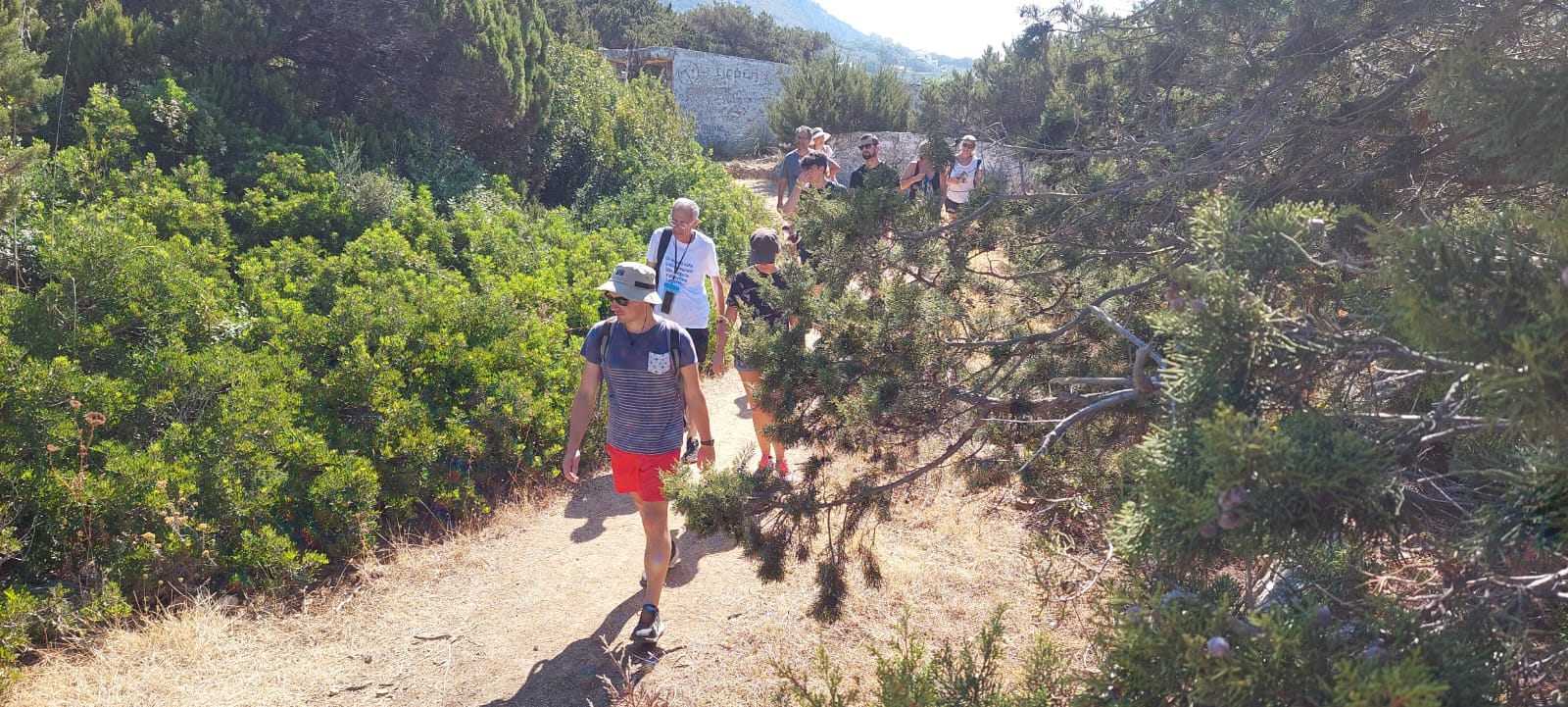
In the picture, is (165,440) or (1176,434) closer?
(1176,434)

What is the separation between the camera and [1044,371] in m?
3.40

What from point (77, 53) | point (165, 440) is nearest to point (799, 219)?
point (165, 440)

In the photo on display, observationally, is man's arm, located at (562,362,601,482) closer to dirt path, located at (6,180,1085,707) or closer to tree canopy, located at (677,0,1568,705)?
dirt path, located at (6,180,1085,707)

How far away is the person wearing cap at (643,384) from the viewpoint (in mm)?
3629

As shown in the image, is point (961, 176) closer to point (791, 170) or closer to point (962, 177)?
point (962, 177)

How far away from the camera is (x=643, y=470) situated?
12.3ft

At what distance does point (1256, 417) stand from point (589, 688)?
3041mm

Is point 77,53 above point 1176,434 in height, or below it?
above

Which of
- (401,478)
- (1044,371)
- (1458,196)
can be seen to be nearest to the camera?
(1458,196)

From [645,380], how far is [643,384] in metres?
0.02

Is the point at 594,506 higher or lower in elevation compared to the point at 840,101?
lower

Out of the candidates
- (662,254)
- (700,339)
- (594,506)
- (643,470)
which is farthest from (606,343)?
(594,506)

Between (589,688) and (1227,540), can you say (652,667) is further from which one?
(1227,540)

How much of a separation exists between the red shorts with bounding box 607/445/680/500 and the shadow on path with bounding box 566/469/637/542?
149 centimetres
